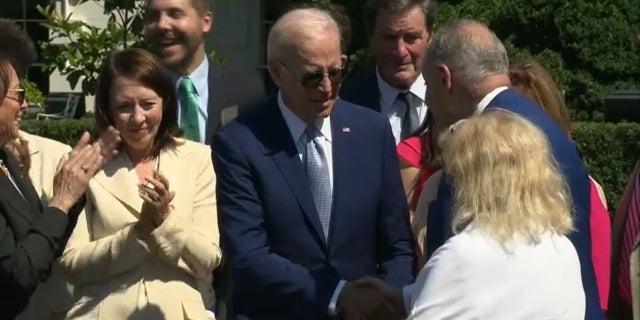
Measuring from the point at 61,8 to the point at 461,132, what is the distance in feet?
44.3

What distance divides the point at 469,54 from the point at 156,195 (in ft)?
4.21

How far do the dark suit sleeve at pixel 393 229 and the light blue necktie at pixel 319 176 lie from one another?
0.23 meters

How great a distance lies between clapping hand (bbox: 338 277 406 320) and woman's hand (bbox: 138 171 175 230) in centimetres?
77

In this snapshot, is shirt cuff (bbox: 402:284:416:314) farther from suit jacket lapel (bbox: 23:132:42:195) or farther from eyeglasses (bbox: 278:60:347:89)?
suit jacket lapel (bbox: 23:132:42:195)

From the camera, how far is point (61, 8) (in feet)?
57.0

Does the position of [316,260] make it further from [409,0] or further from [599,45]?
[599,45]

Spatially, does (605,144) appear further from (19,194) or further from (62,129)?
(19,194)

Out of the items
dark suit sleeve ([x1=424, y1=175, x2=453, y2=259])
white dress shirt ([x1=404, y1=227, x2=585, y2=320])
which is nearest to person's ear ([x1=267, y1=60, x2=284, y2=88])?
dark suit sleeve ([x1=424, y1=175, x2=453, y2=259])

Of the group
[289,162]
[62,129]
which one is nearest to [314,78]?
[289,162]

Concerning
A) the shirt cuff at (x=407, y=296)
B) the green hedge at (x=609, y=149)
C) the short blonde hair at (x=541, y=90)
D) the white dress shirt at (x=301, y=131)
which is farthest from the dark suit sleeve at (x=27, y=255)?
the green hedge at (x=609, y=149)

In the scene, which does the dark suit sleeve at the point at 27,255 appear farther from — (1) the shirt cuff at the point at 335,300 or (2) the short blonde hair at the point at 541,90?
(2) the short blonde hair at the point at 541,90

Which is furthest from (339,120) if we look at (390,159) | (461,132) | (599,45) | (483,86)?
(599,45)

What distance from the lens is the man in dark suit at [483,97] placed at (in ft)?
16.3

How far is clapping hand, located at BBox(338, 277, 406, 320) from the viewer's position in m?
5.10
